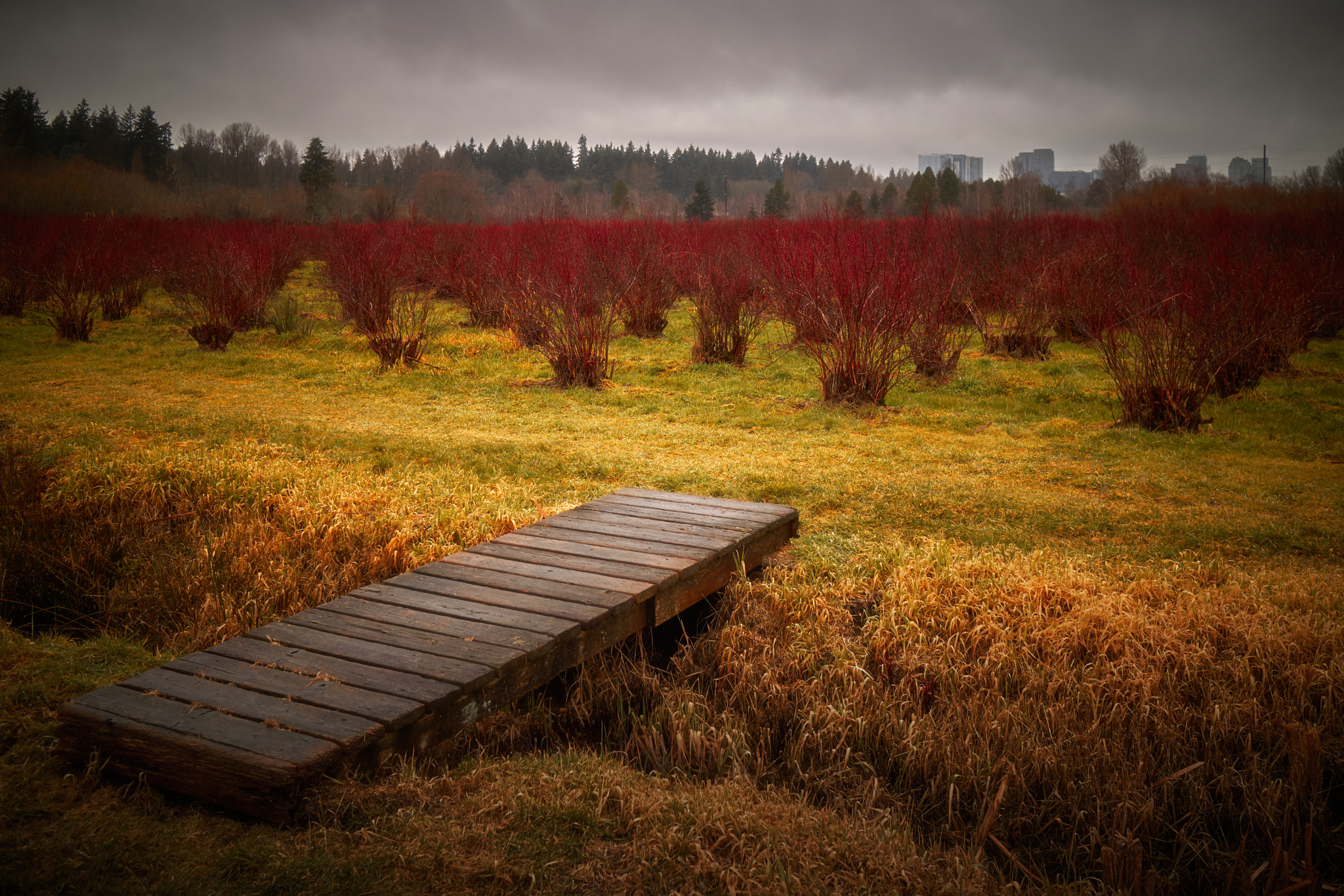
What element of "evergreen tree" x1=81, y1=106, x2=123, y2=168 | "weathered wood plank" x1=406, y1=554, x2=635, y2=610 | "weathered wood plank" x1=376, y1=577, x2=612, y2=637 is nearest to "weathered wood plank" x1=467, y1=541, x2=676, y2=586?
"weathered wood plank" x1=406, y1=554, x2=635, y2=610

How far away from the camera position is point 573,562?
3.73 metres

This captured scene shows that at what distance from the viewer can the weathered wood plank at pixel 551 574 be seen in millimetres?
3398

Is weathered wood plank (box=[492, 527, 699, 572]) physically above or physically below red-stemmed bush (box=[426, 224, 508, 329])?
below

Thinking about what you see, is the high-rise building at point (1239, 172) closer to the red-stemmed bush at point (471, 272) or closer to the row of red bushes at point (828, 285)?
the row of red bushes at point (828, 285)

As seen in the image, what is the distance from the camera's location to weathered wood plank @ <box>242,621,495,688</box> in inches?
104

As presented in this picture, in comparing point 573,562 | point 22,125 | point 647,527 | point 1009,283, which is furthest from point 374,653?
point 22,125

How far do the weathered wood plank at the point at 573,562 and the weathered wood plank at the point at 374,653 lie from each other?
0.95m

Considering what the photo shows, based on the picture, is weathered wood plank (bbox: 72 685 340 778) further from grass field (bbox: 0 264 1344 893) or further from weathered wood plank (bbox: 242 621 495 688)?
weathered wood plank (bbox: 242 621 495 688)

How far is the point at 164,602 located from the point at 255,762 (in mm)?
2662

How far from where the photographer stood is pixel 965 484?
19.9ft

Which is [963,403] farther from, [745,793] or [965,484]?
[745,793]

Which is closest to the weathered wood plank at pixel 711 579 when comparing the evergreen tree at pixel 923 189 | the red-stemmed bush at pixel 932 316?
the red-stemmed bush at pixel 932 316

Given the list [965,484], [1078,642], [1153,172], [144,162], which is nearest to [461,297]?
[965,484]

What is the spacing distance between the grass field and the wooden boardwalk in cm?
12
